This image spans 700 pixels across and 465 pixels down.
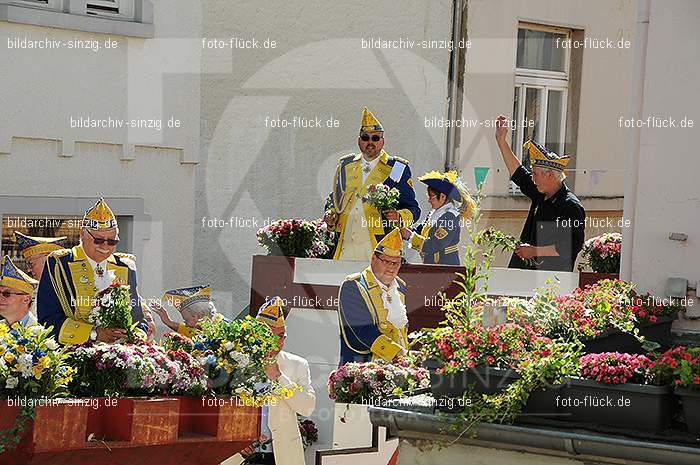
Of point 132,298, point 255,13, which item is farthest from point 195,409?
point 255,13

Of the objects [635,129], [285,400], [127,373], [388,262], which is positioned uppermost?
[635,129]

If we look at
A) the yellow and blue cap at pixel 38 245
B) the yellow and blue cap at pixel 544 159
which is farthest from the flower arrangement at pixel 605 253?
the yellow and blue cap at pixel 38 245

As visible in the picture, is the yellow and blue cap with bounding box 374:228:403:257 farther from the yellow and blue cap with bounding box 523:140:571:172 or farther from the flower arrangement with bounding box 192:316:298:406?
the yellow and blue cap with bounding box 523:140:571:172

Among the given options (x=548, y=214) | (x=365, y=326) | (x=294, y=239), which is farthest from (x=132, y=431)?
(x=294, y=239)

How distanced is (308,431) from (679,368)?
5.29 metres

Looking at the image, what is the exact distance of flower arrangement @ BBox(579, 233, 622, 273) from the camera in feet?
38.8

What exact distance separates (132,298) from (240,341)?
4.61ft

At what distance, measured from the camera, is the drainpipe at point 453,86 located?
56.1ft

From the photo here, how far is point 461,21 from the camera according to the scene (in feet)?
56.5

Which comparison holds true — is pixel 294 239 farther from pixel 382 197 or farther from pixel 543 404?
pixel 543 404

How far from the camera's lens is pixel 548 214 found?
11.1m

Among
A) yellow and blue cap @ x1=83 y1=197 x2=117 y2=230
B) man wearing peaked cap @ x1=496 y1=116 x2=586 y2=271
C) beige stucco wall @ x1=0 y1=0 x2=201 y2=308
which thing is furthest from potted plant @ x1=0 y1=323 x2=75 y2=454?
beige stucco wall @ x1=0 y1=0 x2=201 y2=308

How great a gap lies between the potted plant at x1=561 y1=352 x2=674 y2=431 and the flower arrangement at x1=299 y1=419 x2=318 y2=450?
4873 millimetres

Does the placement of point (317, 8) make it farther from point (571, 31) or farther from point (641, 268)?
point (641, 268)
